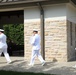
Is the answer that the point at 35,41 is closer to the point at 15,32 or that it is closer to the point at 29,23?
the point at 29,23

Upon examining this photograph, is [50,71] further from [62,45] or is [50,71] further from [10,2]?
[10,2]

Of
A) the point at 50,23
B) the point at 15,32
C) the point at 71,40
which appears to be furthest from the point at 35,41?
the point at 15,32

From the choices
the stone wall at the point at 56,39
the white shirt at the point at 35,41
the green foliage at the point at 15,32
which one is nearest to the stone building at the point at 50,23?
the stone wall at the point at 56,39

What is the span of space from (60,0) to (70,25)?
2.01m

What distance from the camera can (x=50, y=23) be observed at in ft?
44.2

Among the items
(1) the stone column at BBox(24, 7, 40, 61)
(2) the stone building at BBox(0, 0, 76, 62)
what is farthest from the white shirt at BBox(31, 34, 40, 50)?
(1) the stone column at BBox(24, 7, 40, 61)

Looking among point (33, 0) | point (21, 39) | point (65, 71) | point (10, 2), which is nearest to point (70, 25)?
point (33, 0)

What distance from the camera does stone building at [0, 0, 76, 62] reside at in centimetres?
1320

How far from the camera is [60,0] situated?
1274 cm

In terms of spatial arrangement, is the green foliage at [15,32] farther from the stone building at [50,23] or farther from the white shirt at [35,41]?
the white shirt at [35,41]

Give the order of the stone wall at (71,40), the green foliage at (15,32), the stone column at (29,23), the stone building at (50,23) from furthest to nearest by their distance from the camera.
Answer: the green foliage at (15,32), the stone column at (29,23), the stone wall at (71,40), the stone building at (50,23)

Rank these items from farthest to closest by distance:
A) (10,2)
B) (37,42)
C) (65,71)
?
(10,2) < (37,42) < (65,71)

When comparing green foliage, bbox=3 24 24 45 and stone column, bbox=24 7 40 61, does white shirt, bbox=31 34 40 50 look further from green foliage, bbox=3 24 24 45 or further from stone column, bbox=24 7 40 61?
green foliage, bbox=3 24 24 45

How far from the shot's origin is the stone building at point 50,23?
13.2 meters
